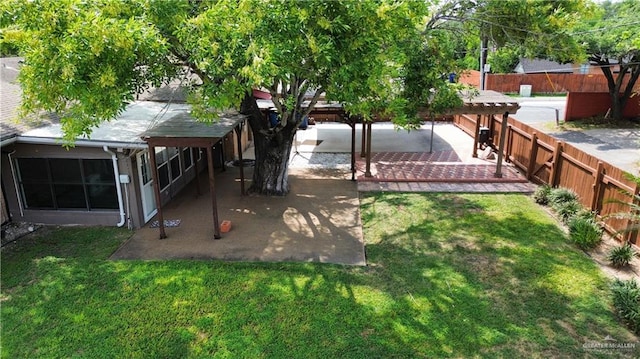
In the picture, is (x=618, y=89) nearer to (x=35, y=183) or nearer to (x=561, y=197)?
(x=561, y=197)

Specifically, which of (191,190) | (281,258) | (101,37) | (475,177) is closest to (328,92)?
(281,258)

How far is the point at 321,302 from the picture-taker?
734cm

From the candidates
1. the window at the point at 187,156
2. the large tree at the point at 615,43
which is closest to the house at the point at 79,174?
the window at the point at 187,156

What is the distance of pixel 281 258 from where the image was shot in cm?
891

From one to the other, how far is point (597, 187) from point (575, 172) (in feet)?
3.88

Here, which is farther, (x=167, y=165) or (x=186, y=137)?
(x=167, y=165)

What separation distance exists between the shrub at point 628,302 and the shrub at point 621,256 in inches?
44.1

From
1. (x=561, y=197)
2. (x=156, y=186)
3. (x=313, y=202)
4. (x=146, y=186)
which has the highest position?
(x=156, y=186)

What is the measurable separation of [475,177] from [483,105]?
2313 mm

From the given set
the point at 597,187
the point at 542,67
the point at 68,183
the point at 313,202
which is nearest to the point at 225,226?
the point at 313,202

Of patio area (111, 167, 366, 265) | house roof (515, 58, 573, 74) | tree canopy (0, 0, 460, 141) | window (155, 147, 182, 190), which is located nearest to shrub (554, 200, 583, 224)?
patio area (111, 167, 366, 265)

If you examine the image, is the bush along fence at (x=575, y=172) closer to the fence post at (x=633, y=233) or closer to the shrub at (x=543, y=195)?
the fence post at (x=633, y=233)

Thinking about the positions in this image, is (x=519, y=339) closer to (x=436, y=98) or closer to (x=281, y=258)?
(x=281, y=258)

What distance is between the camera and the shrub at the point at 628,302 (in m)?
6.56
